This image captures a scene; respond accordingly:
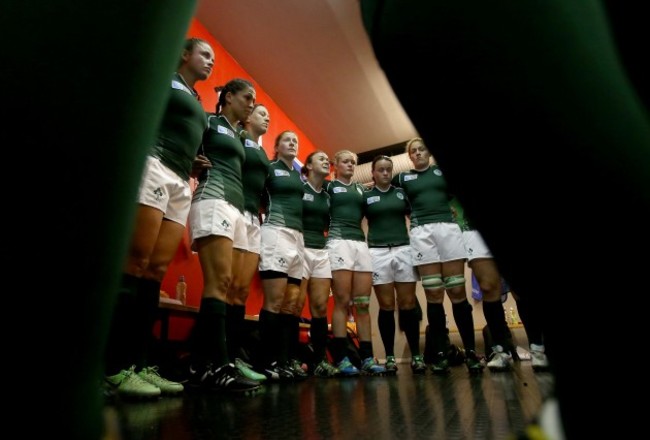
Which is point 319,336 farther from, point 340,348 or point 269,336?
point 269,336

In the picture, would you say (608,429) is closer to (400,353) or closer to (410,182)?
(410,182)

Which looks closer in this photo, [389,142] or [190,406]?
[190,406]

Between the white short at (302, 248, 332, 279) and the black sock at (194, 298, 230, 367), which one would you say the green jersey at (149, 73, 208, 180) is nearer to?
the black sock at (194, 298, 230, 367)

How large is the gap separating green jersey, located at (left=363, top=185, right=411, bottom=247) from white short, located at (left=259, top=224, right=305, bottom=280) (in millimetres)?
716

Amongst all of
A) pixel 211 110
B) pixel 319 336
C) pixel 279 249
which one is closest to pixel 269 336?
pixel 279 249

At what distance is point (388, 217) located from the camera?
10.3 ft

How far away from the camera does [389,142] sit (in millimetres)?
6039

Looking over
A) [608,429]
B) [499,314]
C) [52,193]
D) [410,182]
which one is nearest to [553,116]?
[608,429]

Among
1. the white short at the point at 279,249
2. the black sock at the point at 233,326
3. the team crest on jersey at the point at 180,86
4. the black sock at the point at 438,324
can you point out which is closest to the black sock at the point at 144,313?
the black sock at the point at 233,326

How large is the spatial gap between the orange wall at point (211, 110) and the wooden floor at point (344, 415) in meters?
1.57

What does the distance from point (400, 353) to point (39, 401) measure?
19.0ft

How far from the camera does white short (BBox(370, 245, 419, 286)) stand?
3010 mm

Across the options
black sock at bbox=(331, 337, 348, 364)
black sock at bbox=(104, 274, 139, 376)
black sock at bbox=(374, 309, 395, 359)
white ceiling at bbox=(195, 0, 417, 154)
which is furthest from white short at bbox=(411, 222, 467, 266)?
black sock at bbox=(104, 274, 139, 376)

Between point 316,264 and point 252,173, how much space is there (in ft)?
2.71
